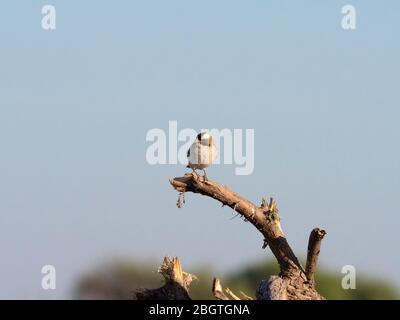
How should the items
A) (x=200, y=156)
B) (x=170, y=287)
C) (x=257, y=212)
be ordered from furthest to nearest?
(x=200, y=156)
(x=257, y=212)
(x=170, y=287)

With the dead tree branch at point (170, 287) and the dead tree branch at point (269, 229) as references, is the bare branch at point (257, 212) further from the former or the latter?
the dead tree branch at point (170, 287)

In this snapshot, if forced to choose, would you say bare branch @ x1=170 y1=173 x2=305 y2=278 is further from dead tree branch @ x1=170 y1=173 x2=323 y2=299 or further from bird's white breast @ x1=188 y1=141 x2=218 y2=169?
bird's white breast @ x1=188 y1=141 x2=218 y2=169

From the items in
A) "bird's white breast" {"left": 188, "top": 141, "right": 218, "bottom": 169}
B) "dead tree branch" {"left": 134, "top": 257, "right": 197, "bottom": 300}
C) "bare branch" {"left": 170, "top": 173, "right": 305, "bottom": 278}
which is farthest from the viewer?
"bird's white breast" {"left": 188, "top": 141, "right": 218, "bottom": 169}

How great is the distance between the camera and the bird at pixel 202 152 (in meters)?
20.5

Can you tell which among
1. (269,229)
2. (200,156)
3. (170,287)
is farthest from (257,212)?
(170,287)

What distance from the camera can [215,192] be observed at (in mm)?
18984

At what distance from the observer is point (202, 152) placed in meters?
20.6

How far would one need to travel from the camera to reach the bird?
20484 mm

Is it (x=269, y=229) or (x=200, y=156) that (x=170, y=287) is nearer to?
(x=269, y=229)

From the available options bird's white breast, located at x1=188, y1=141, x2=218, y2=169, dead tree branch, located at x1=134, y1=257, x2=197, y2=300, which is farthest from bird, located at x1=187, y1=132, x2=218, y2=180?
dead tree branch, located at x1=134, y1=257, x2=197, y2=300
